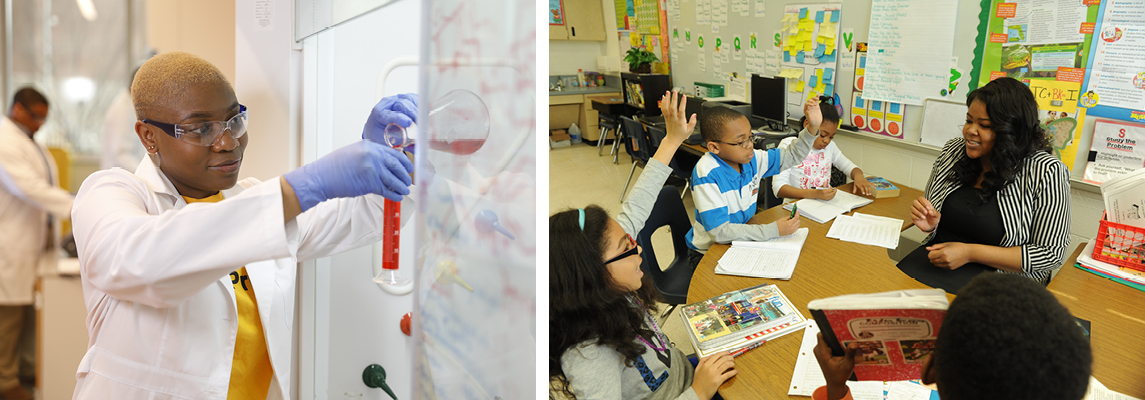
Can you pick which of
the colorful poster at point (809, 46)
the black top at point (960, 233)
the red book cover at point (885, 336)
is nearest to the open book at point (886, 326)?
the red book cover at point (885, 336)

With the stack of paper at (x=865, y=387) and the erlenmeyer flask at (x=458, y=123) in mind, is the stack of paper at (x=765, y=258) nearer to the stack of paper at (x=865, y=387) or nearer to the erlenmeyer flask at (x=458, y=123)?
the stack of paper at (x=865, y=387)

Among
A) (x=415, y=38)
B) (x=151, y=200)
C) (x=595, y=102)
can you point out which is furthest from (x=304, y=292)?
(x=595, y=102)

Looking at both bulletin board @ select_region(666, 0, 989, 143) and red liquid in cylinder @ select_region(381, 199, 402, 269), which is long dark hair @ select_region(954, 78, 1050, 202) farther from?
red liquid in cylinder @ select_region(381, 199, 402, 269)

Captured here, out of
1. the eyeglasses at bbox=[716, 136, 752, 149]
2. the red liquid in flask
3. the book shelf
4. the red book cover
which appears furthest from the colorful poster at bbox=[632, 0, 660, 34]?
the red liquid in flask

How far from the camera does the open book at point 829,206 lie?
89.7 inches

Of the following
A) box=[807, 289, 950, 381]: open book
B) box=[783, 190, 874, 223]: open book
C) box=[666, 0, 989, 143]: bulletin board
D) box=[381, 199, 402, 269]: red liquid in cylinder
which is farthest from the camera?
box=[666, 0, 989, 143]: bulletin board

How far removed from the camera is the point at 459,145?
22.5 inches

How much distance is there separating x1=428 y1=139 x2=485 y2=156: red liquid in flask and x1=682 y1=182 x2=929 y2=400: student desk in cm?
91

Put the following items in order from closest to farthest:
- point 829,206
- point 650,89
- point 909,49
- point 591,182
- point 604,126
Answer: point 829,206 < point 909,49 < point 591,182 < point 650,89 < point 604,126

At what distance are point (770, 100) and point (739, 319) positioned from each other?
3.09m

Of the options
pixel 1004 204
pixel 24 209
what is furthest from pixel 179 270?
pixel 1004 204

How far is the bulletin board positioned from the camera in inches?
124

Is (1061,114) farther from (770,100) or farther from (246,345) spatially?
(246,345)

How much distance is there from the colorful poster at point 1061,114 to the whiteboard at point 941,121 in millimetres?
352
